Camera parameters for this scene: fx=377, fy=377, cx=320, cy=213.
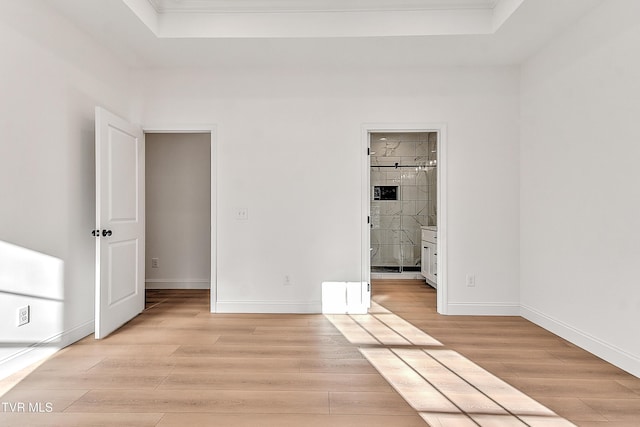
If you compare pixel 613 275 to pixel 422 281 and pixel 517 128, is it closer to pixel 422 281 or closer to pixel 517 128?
pixel 517 128

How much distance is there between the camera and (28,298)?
2.63 m

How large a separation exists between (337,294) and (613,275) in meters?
2.34

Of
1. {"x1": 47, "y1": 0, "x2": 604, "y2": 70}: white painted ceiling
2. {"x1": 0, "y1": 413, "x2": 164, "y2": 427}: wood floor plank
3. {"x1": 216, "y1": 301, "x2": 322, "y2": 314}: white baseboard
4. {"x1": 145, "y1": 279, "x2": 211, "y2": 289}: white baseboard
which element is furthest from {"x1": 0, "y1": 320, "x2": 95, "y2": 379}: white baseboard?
{"x1": 47, "y1": 0, "x2": 604, "y2": 70}: white painted ceiling

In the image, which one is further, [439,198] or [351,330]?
[439,198]

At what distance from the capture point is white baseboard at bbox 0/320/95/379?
247cm

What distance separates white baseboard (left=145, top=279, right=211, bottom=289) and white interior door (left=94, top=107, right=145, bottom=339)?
4.04 feet

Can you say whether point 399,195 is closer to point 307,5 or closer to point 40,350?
point 307,5

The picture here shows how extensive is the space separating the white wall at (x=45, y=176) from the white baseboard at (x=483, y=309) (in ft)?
11.4

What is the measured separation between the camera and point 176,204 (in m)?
5.28

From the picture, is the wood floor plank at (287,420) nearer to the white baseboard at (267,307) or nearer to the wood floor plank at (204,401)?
the wood floor plank at (204,401)

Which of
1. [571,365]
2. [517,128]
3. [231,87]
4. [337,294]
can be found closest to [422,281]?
[337,294]

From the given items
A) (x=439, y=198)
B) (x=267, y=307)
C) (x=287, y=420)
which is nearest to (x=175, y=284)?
(x=267, y=307)

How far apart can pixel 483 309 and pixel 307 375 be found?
2.29 m

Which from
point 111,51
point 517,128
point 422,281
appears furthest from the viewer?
point 422,281
